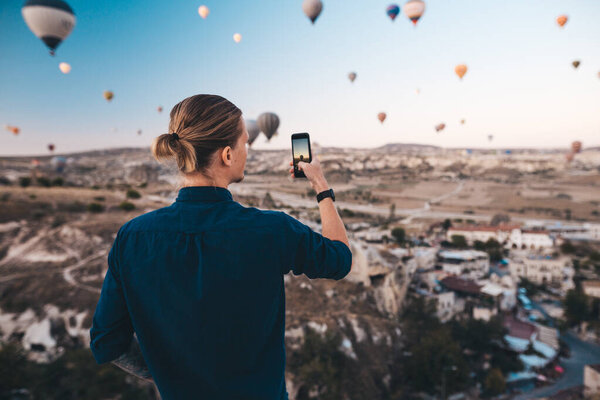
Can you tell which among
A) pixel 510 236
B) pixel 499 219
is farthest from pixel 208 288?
pixel 499 219

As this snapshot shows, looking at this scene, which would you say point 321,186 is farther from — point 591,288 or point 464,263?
point 591,288

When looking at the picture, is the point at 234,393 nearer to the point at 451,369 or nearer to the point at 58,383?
the point at 58,383

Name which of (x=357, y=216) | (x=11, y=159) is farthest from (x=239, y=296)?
(x=11, y=159)

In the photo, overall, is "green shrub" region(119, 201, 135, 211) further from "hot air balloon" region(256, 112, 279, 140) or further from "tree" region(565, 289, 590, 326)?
"tree" region(565, 289, 590, 326)

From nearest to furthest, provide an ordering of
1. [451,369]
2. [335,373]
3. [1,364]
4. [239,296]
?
[239,296] < [1,364] < [335,373] < [451,369]

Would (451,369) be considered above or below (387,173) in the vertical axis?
below

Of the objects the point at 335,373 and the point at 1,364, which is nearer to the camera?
the point at 1,364
